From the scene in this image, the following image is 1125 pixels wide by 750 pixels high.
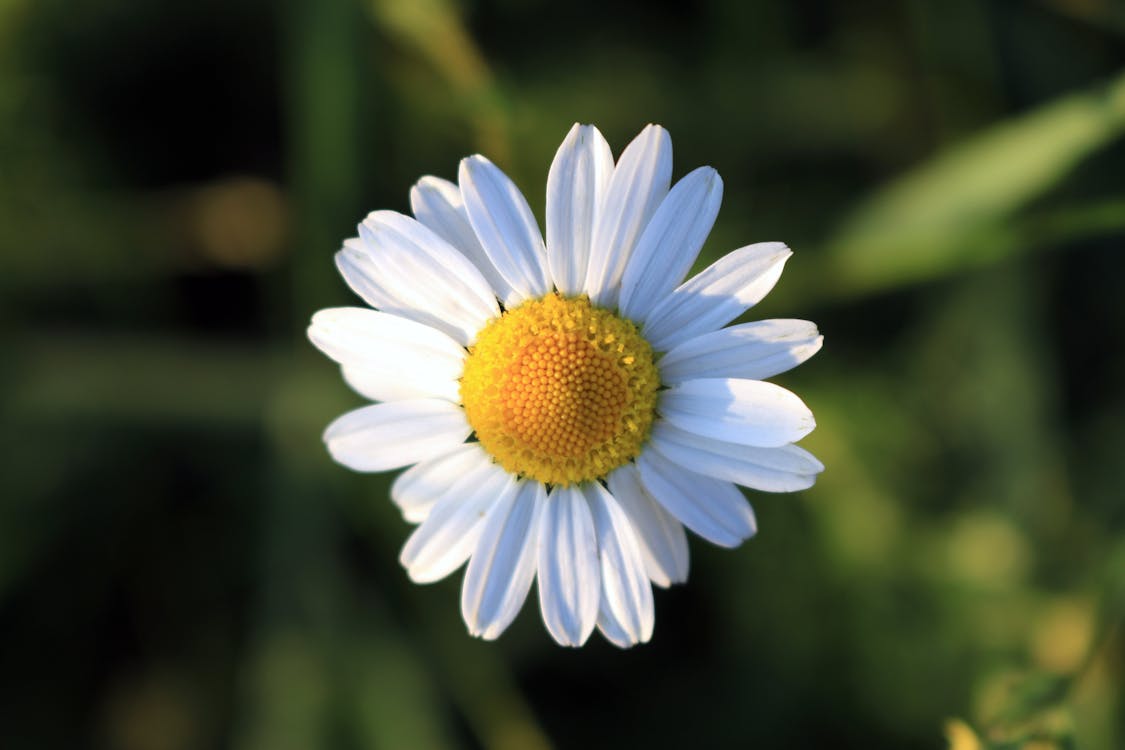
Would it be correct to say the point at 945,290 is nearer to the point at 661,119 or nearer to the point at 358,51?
the point at 661,119

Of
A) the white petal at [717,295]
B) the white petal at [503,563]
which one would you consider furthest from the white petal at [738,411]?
the white petal at [503,563]

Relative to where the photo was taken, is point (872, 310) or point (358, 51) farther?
point (872, 310)

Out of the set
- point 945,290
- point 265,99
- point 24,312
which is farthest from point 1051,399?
point 24,312

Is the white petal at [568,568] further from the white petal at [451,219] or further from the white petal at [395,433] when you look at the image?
the white petal at [451,219]

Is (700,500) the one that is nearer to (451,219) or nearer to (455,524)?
(455,524)

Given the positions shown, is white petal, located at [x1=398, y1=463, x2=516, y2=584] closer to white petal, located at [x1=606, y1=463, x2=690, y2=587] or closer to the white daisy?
the white daisy

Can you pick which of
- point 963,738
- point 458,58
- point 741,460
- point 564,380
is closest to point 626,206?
point 564,380
